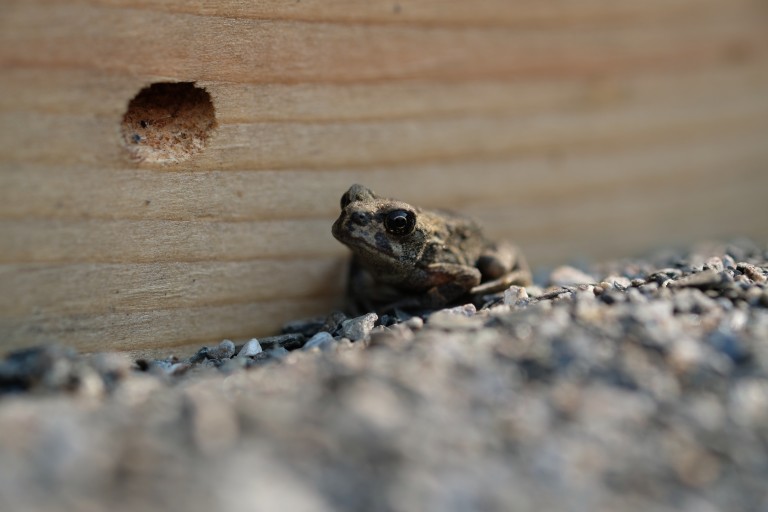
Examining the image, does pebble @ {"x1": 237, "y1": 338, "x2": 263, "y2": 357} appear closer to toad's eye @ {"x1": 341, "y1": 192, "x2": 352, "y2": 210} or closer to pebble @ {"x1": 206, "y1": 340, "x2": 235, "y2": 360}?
pebble @ {"x1": 206, "y1": 340, "x2": 235, "y2": 360}

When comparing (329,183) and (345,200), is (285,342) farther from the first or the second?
(329,183)

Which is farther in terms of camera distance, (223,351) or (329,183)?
(329,183)

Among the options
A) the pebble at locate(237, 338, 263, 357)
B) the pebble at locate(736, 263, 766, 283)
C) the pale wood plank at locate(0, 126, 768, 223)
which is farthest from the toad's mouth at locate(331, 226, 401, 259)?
the pebble at locate(736, 263, 766, 283)

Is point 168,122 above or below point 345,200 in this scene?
above

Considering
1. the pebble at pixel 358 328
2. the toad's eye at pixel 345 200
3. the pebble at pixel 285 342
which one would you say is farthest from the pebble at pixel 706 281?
the pebble at pixel 285 342

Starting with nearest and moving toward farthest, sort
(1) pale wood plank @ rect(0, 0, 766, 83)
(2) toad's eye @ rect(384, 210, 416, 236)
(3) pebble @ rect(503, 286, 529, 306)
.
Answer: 1. (1) pale wood plank @ rect(0, 0, 766, 83)
2. (3) pebble @ rect(503, 286, 529, 306)
3. (2) toad's eye @ rect(384, 210, 416, 236)

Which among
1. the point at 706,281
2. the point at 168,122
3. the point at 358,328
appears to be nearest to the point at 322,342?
the point at 358,328
